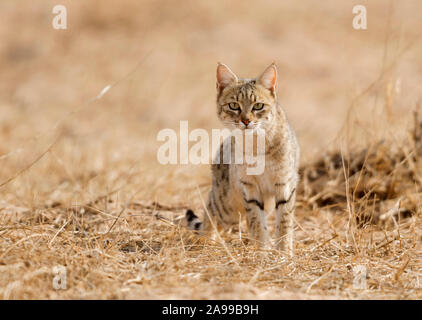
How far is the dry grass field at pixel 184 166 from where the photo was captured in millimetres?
2926

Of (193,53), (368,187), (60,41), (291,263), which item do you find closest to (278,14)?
(193,53)

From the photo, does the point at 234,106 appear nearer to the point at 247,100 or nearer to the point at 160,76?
the point at 247,100

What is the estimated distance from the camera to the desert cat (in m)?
3.79

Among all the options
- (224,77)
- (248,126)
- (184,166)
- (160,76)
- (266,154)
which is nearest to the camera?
(248,126)

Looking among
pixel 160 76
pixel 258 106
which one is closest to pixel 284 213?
pixel 258 106

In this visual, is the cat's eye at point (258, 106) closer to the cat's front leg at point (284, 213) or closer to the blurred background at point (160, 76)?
the cat's front leg at point (284, 213)

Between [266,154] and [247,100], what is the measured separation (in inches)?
16.7

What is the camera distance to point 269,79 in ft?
12.9

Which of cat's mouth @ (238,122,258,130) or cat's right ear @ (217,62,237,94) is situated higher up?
cat's right ear @ (217,62,237,94)

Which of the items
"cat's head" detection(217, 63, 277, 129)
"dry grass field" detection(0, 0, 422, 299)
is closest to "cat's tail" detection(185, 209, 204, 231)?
"dry grass field" detection(0, 0, 422, 299)

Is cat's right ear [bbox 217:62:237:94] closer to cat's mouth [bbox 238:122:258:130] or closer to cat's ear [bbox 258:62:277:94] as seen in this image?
cat's ear [bbox 258:62:277:94]

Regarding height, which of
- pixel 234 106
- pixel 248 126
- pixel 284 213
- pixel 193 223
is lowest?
pixel 193 223

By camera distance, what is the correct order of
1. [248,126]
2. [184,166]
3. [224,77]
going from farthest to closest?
[184,166]
[224,77]
[248,126]
